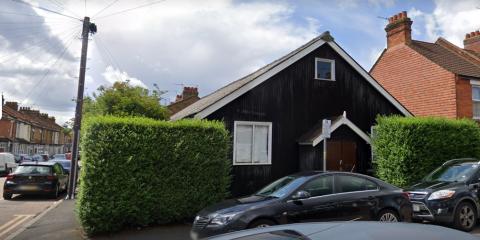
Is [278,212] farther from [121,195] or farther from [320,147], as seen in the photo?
[320,147]

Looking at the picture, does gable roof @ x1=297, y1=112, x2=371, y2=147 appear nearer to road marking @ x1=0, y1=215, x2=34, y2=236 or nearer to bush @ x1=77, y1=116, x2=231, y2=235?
bush @ x1=77, y1=116, x2=231, y2=235

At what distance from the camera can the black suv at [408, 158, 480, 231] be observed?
383 inches

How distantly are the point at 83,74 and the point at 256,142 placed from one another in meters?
7.64

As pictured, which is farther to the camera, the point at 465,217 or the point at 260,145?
the point at 260,145

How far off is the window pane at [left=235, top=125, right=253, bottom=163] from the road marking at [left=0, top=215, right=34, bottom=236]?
6.59 meters

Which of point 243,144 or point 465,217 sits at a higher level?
point 243,144

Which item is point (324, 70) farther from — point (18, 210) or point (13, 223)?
point (18, 210)

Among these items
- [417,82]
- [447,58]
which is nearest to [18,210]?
[417,82]

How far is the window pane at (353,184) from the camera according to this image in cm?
884

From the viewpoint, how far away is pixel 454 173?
11.1m

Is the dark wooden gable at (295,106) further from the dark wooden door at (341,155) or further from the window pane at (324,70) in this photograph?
the dark wooden door at (341,155)

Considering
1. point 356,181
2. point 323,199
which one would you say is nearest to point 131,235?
point 323,199

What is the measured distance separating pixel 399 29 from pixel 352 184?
A: 17.3 m

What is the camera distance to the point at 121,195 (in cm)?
988
